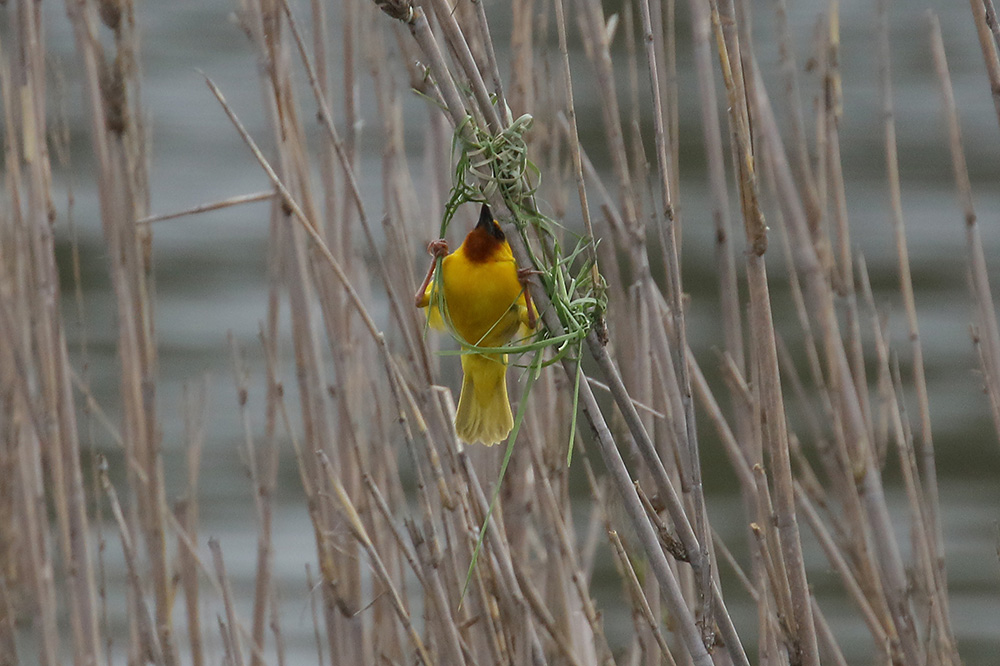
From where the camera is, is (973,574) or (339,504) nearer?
(339,504)

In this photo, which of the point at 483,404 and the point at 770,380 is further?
the point at 483,404

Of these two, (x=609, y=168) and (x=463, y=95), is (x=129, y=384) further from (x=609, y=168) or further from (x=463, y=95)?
(x=609, y=168)

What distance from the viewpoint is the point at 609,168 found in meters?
6.20

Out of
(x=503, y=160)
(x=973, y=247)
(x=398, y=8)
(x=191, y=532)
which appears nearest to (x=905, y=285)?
(x=973, y=247)

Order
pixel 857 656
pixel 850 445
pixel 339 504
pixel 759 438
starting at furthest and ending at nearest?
pixel 857 656, pixel 850 445, pixel 339 504, pixel 759 438

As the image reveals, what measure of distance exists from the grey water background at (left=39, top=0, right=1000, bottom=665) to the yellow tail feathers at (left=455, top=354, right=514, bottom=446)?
308cm

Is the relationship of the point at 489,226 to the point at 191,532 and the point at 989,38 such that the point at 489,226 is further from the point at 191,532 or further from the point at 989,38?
the point at 191,532

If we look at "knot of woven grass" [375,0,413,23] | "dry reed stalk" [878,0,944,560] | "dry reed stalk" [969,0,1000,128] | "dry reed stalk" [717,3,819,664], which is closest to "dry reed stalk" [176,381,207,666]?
"dry reed stalk" [717,3,819,664]

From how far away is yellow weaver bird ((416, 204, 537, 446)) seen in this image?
5.77 feet

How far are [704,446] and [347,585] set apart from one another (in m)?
3.12

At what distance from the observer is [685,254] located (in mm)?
6289

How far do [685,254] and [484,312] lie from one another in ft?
15.2

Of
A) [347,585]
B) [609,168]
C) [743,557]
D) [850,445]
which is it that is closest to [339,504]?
[347,585]

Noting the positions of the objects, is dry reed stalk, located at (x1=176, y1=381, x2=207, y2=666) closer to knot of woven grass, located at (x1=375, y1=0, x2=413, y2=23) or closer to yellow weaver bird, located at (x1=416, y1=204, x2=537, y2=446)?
yellow weaver bird, located at (x1=416, y1=204, x2=537, y2=446)
